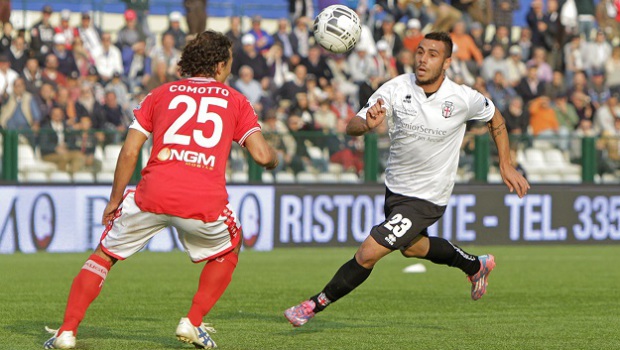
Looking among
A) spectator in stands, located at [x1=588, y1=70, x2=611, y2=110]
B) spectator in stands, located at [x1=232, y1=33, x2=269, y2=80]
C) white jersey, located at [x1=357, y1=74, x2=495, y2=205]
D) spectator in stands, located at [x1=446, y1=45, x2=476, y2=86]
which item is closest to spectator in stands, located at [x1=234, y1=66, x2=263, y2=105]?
spectator in stands, located at [x1=232, y1=33, x2=269, y2=80]

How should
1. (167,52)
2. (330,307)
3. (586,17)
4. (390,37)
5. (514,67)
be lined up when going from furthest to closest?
1. (586,17)
2. (514,67)
3. (390,37)
4. (167,52)
5. (330,307)

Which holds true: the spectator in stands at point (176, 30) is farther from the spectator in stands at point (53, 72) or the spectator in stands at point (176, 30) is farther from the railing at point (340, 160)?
the railing at point (340, 160)

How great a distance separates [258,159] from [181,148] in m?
0.49

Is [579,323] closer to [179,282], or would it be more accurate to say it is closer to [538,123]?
[179,282]

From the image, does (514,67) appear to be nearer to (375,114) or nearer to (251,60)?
(251,60)

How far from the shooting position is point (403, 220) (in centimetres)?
926

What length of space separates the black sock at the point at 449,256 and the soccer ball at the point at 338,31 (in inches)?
73.5

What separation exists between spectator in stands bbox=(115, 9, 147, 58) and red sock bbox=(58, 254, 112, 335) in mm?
14324

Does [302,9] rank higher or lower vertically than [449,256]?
higher

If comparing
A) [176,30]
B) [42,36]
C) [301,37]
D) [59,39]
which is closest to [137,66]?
[176,30]

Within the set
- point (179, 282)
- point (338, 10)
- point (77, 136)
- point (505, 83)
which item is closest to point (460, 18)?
point (505, 83)

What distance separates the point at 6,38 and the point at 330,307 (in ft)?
36.9

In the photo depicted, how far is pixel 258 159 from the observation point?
7.76 metres

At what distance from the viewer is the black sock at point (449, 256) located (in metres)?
9.86
